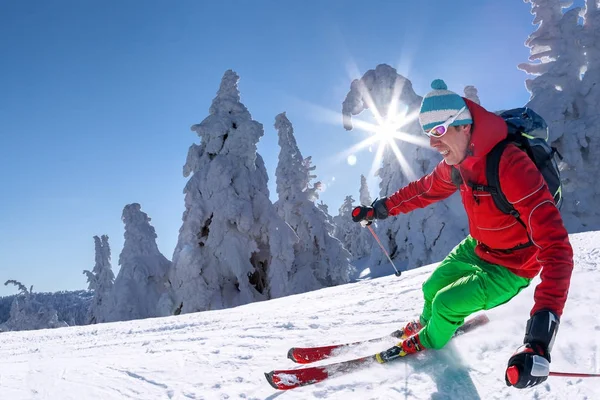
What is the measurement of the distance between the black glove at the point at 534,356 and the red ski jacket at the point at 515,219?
3.5 inches

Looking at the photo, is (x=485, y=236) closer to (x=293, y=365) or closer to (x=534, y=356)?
(x=534, y=356)

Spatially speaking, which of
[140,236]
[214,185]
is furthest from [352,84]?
[140,236]

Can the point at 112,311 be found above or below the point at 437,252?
below

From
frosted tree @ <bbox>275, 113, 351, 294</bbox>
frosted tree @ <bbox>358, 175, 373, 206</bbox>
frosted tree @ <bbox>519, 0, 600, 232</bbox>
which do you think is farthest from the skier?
frosted tree @ <bbox>358, 175, 373, 206</bbox>

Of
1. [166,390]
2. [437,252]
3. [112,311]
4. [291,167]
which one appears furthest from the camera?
[291,167]

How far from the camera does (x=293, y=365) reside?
276 centimetres

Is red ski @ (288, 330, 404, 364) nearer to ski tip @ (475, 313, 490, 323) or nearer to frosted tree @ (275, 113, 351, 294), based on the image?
ski tip @ (475, 313, 490, 323)

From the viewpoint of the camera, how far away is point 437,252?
18.2 meters

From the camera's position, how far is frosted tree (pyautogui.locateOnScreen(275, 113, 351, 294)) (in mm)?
21781

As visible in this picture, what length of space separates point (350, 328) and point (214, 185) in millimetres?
16060

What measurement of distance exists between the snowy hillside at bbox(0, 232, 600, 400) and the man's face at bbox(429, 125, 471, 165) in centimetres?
136

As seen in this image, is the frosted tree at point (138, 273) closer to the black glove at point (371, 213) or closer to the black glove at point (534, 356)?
the black glove at point (371, 213)

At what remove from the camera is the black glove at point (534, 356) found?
1527 mm

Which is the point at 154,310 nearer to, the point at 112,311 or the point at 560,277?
the point at 112,311
